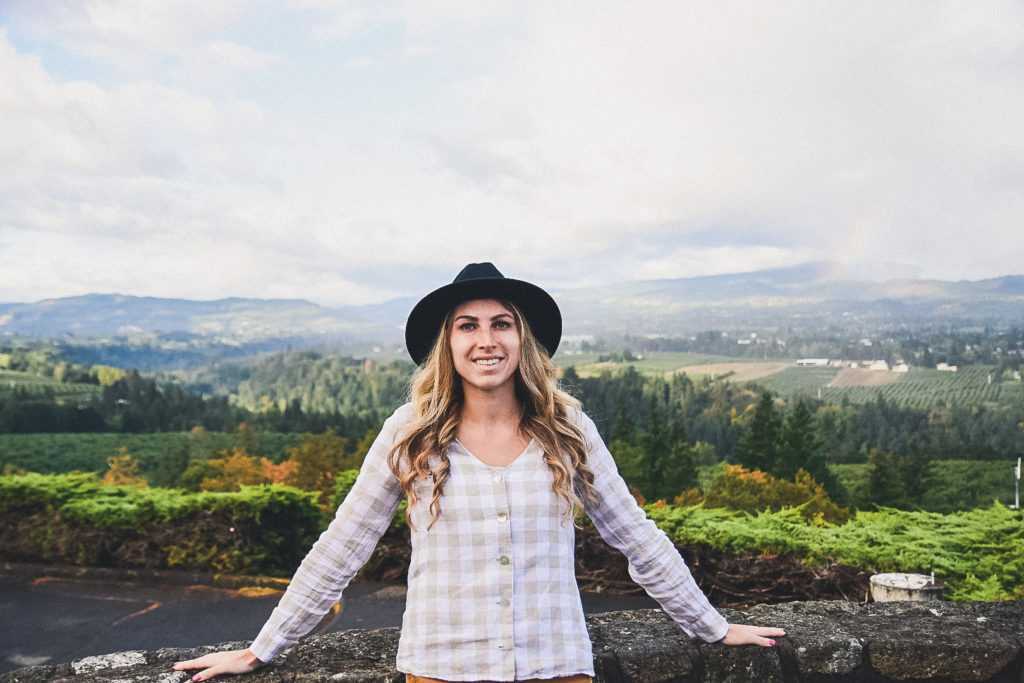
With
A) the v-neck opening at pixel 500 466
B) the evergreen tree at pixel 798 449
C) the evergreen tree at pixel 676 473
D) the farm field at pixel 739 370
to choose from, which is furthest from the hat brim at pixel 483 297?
the farm field at pixel 739 370

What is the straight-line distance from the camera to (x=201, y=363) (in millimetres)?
21469

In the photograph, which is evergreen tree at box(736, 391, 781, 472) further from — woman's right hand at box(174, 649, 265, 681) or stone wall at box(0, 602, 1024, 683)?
woman's right hand at box(174, 649, 265, 681)

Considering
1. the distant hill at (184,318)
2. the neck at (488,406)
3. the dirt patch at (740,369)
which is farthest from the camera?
the distant hill at (184,318)

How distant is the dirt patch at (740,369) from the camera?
10250 mm

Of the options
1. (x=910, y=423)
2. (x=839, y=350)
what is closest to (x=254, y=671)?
(x=910, y=423)

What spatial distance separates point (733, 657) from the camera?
232 centimetres

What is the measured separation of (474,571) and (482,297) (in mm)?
730

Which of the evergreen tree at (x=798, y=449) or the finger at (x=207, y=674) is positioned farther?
the evergreen tree at (x=798, y=449)

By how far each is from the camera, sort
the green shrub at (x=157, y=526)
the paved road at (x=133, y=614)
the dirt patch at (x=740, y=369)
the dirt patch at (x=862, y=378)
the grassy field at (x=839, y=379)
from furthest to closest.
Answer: the dirt patch at (x=740, y=369) < the dirt patch at (x=862, y=378) < the grassy field at (x=839, y=379) < the green shrub at (x=157, y=526) < the paved road at (x=133, y=614)

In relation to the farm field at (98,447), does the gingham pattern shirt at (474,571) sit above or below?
above

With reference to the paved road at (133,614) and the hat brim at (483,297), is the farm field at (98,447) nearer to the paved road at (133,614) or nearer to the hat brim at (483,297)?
the paved road at (133,614)

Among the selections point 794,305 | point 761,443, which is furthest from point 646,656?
point 794,305

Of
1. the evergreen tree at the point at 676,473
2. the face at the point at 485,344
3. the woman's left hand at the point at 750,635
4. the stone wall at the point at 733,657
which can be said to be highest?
the face at the point at 485,344

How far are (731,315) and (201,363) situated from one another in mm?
15490
